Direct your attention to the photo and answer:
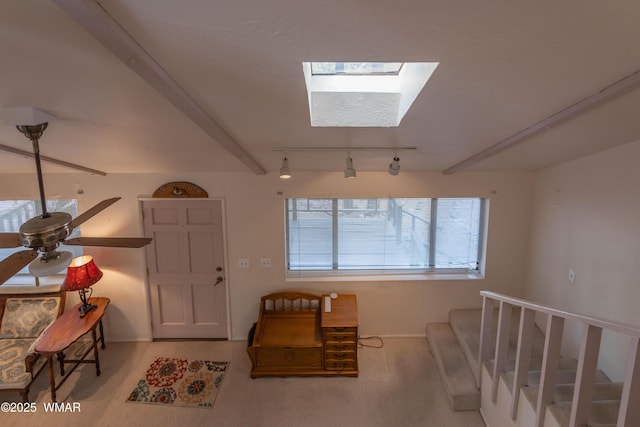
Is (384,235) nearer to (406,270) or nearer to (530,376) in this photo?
(406,270)

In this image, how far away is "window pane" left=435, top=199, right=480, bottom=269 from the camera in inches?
144

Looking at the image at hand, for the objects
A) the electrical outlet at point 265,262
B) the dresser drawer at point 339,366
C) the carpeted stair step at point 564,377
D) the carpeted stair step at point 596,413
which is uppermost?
the electrical outlet at point 265,262

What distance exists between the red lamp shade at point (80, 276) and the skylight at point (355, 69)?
328 cm

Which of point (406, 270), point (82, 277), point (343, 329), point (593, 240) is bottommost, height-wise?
point (343, 329)

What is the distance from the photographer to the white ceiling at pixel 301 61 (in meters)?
0.84

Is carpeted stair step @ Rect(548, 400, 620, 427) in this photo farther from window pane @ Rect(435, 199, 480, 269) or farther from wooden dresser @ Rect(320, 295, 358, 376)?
window pane @ Rect(435, 199, 480, 269)

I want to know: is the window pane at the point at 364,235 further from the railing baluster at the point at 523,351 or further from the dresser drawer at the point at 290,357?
the railing baluster at the point at 523,351

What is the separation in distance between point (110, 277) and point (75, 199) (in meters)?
1.07

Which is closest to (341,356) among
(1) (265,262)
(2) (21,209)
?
(1) (265,262)

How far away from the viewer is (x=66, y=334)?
2785 millimetres

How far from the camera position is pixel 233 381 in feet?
9.85

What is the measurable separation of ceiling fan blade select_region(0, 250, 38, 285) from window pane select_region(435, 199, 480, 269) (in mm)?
3864

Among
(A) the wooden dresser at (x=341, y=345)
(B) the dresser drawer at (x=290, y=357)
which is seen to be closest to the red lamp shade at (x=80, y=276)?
(B) the dresser drawer at (x=290, y=357)

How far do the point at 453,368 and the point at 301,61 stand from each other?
3283mm
